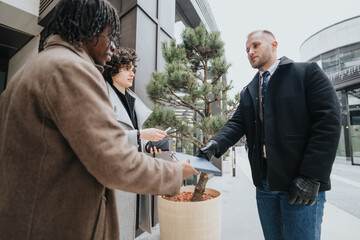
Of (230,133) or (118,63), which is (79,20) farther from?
(230,133)

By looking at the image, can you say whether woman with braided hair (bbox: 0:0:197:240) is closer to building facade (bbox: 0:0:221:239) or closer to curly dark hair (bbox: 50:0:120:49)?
curly dark hair (bbox: 50:0:120:49)

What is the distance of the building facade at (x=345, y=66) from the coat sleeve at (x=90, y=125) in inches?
367

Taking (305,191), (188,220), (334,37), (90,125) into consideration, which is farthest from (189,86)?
(334,37)

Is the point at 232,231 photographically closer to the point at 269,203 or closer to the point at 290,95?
the point at 269,203

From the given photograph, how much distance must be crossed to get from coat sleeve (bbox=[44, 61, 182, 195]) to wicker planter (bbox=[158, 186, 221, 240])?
1.18 metres

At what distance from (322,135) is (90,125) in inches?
40.8

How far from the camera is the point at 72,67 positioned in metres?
0.49

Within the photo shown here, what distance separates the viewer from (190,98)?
2115mm

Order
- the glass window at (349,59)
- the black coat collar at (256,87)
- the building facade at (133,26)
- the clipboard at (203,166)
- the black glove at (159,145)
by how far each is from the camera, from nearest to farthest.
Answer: the clipboard at (203,166) < the black coat collar at (256,87) < the black glove at (159,145) < the building facade at (133,26) < the glass window at (349,59)

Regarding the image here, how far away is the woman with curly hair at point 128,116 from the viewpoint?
1377 millimetres

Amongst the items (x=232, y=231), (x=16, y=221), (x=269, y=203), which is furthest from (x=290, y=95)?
(x=232, y=231)

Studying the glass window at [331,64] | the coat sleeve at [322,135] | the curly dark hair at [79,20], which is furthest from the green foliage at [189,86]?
the glass window at [331,64]

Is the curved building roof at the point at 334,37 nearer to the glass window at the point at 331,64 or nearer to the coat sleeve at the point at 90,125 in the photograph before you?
→ the glass window at the point at 331,64

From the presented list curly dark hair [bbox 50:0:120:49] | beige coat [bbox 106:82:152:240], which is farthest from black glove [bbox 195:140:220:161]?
curly dark hair [bbox 50:0:120:49]
